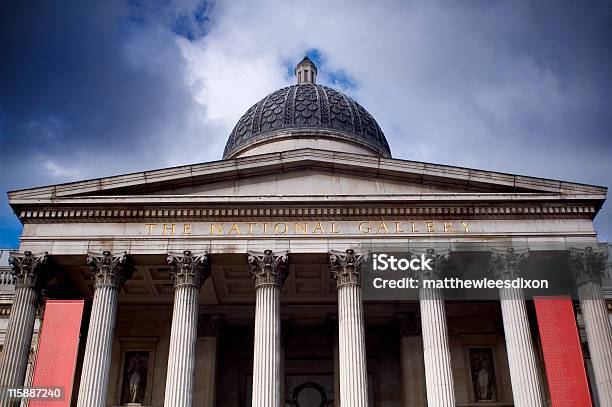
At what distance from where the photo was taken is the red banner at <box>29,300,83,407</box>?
2319 cm

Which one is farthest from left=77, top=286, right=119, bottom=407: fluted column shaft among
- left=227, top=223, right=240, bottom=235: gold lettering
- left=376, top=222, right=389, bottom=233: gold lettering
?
left=376, top=222, right=389, bottom=233: gold lettering

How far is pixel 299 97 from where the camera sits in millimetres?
38469

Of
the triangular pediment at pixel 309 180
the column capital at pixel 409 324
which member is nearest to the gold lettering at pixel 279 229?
the triangular pediment at pixel 309 180

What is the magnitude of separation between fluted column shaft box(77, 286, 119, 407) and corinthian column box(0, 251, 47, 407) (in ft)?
7.57

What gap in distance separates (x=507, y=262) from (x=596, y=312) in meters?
3.46

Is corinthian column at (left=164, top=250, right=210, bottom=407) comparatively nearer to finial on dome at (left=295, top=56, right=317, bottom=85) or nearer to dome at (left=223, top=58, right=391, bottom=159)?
dome at (left=223, top=58, right=391, bottom=159)

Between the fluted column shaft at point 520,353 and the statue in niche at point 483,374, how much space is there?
4872 millimetres

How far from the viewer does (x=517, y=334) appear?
78.9 ft

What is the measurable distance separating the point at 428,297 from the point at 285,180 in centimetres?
704

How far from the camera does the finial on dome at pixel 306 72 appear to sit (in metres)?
42.9

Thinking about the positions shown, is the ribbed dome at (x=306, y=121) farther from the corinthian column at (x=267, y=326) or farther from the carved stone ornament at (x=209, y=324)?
the corinthian column at (x=267, y=326)

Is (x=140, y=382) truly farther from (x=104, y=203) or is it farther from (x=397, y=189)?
(x=397, y=189)

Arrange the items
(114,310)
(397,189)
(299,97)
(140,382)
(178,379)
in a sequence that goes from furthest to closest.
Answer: (299,97) < (140,382) < (397,189) < (114,310) < (178,379)

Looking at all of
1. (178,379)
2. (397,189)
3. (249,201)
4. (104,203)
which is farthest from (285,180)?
(178,379)
